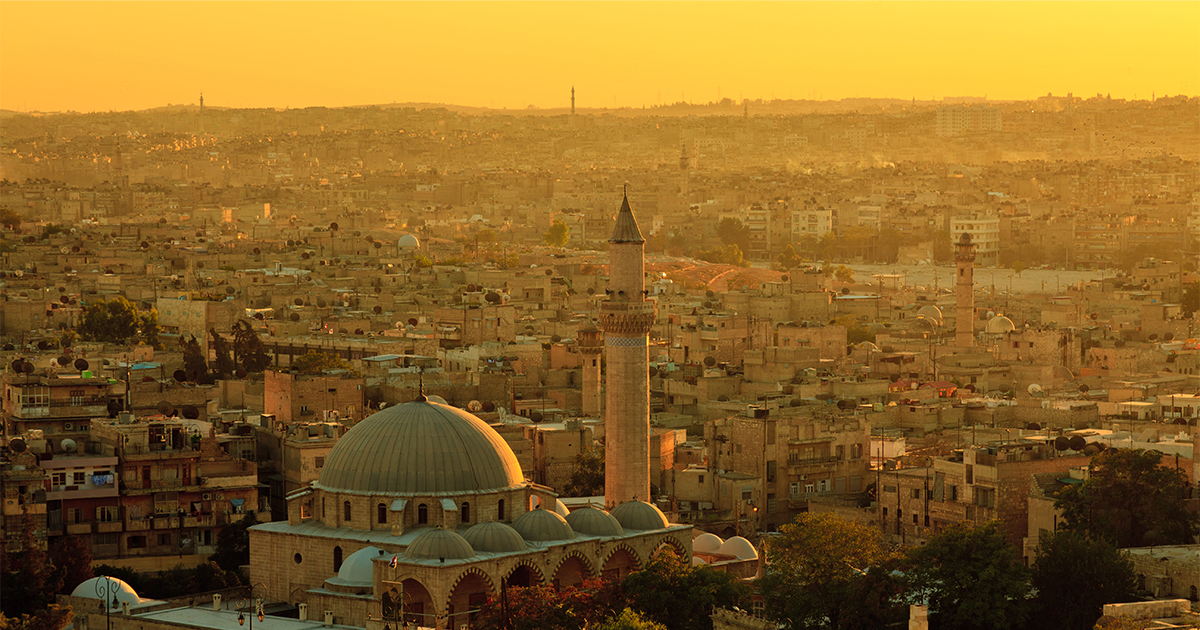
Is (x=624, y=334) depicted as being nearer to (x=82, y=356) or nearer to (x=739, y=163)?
(x=82, y=356)

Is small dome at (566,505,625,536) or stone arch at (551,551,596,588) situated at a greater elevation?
small dome at (566,505,625,536)

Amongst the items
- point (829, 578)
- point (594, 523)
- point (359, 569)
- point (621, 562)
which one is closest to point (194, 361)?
point (594, 523)

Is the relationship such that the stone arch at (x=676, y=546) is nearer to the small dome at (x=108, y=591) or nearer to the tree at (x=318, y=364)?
the small dome at (x=108, y=591)

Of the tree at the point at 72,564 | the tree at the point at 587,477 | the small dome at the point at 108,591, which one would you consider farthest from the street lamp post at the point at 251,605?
the tree at the point at 587,477

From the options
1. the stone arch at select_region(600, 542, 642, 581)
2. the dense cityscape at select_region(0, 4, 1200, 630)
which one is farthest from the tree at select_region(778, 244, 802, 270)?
the stone arch at select_region(600, 542, 642, 581)

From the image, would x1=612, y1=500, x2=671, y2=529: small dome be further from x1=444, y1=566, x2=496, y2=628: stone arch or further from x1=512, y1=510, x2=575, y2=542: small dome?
x1=444, y1=566, x2=496, y2=628: stone arch

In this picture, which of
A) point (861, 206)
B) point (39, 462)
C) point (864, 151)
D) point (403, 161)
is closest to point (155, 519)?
point (39, 462)

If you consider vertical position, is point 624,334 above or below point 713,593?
above
